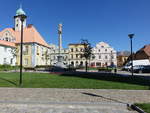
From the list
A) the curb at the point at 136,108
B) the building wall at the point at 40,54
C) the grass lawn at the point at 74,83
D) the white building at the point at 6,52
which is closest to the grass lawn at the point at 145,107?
the curb at the point at 136,108

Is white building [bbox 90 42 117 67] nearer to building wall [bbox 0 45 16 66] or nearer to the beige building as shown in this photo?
the beige building

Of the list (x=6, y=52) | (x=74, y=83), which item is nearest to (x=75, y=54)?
(x=6, y=52)

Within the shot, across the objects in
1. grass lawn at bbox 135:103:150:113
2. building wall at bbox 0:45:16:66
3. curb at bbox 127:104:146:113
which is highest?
building wall at bbox 0:45:16:66

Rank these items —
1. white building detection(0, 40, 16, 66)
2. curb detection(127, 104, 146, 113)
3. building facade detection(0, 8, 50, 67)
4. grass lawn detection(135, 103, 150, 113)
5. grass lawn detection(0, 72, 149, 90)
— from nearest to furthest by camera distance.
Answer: grass lawn detection(135, 103, 150, 113) → curb detection(127, 104, 146, 113) → grass lawn detection(0, 72, 149, 90) → white building detection(0, 40, 16, 66) → building facade detection(0, 8, 50, 67)

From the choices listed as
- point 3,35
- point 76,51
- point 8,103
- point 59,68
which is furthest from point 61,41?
point 76,51

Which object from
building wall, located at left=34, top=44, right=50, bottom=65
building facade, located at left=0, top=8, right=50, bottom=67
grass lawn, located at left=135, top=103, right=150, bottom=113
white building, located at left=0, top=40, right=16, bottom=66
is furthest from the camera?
building wall, located at left=34, top=44, right=50, bottom=65

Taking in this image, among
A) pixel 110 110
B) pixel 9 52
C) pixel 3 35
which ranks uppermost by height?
pixel 3 35

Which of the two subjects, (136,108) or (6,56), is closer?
(136,108)

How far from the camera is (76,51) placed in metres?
75.9

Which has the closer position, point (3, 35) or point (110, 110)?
point (110, 110)

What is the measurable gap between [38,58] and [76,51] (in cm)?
2851

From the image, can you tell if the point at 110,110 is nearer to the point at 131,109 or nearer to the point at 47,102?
the point at 131,109

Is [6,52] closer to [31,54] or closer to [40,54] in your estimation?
[31,54]

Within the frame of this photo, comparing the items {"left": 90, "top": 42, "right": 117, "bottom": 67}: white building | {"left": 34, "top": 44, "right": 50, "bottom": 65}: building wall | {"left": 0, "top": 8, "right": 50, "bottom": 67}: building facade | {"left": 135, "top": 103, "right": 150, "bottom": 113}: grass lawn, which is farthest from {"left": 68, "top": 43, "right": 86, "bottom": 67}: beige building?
{"left": 135, "top": 103, "right": 150, "bottom": 113}: grass lawn
